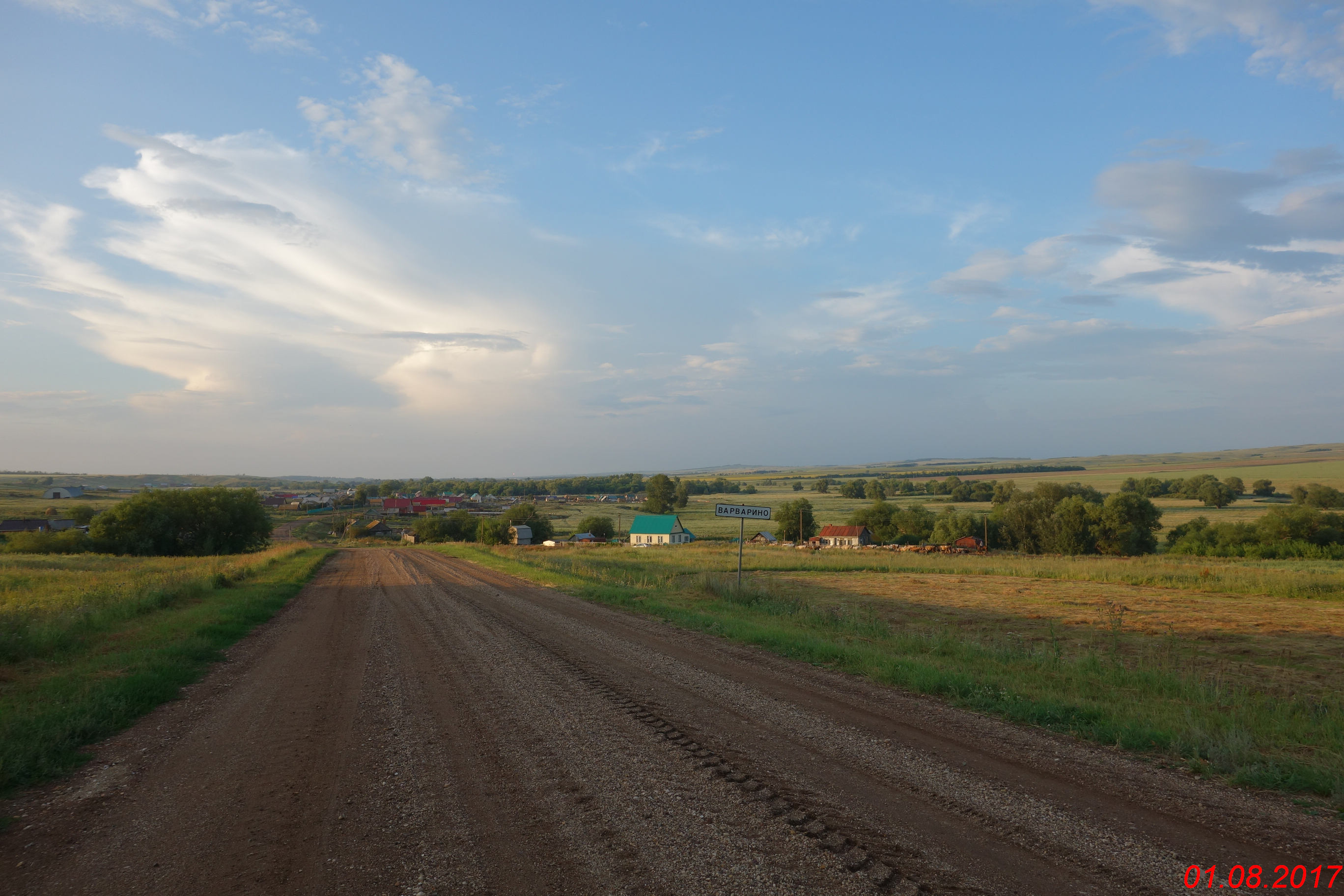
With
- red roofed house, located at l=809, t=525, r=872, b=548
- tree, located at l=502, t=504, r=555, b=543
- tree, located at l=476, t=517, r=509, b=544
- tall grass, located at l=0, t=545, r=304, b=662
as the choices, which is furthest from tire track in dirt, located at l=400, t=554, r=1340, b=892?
tree, located at l=502, t=504, r=555, b=543

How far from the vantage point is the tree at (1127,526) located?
5719 cm

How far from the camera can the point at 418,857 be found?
13.9 feet

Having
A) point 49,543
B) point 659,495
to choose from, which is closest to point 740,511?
point 49,543

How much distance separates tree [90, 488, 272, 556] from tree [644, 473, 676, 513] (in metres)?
62.4

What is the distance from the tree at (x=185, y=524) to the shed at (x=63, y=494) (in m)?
94.0

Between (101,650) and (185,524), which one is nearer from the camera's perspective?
(101,650)

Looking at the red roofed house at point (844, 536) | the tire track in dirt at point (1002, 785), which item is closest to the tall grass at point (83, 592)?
the tire track in dirt at point (1002, 785)

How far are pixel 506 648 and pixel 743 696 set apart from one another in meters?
4.96

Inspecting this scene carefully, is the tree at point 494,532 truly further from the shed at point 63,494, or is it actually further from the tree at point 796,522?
the shed at point 63,494

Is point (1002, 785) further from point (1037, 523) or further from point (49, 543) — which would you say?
point (49, 543)

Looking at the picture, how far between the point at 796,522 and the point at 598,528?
24.8 metres

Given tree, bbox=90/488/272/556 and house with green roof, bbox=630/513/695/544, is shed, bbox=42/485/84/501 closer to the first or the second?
tree, bbox=90/488/272/556

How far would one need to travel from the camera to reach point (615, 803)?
5.07 m

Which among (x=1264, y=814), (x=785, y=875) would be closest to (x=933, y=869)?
(x=785, y=875)
